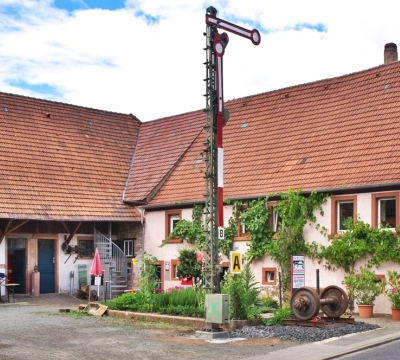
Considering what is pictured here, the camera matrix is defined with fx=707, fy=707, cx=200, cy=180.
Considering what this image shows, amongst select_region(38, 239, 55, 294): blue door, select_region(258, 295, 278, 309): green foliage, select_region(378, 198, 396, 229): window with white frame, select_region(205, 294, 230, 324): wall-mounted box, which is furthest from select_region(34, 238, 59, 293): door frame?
select_region(205, 294, 230, 324): wall-mounted box

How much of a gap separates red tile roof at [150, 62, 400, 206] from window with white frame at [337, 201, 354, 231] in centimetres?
69

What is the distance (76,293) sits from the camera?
96.3 ft

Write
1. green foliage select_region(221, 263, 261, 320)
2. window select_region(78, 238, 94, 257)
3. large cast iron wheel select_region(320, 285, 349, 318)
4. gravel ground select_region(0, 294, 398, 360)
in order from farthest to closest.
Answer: window select_region(78, 238, 94, 257), large cast iron wheel select_region(320, 285, 349, 318), green foliage select_region(221, 263, 261, 320), gravel ground select_region(0, 294, 398, 360)

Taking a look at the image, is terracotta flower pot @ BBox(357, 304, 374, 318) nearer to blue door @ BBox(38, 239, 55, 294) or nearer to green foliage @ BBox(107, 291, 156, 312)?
green foliage @ BBox(107, 291, 156, 312)

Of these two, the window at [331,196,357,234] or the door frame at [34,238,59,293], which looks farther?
the door frame at [34,238,59,293]

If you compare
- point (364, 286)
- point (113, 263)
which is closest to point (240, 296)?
point (364, 286)

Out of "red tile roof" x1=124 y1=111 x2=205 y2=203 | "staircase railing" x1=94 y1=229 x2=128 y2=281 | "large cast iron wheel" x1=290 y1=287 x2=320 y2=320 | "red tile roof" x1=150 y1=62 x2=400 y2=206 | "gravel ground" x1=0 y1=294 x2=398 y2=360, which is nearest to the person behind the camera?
"gravel ground" x1=0 y1=294 x2=398 y2=360

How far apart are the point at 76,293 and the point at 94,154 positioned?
7.16 m

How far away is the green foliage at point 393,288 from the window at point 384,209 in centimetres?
172

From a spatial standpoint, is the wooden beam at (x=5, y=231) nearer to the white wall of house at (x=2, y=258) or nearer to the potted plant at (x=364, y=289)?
the white wall of house at (x=2, y=258)

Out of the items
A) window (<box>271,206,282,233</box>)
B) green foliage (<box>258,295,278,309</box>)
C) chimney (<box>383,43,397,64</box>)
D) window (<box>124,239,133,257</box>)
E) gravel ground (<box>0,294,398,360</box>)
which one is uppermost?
chimney (<box>383,43,397,64</box>)

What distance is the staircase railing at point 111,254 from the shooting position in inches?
1170

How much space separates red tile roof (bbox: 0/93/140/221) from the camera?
28.3 metres

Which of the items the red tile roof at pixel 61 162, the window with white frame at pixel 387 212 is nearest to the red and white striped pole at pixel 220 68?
the window with white frame at pixel 387 212
